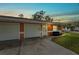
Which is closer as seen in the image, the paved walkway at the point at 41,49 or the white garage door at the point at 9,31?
the paved walkway at the point at 41,49

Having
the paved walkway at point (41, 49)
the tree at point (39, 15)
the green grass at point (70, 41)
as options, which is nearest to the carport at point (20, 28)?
the tree at point (39, 15)

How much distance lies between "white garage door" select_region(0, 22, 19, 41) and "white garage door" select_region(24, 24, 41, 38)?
517 millimetres

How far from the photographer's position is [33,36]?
1191 centimetres

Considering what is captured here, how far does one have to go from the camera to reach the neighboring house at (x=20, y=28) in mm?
11352

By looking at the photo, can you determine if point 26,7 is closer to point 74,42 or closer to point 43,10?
point 43,10

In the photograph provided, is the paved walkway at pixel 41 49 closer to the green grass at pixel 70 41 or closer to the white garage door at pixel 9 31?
the green grass at pixel 70 41

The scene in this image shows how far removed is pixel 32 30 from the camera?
1209 cm

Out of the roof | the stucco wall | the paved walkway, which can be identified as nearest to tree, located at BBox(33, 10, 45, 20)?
the roof

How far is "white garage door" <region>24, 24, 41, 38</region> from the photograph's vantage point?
11.7m

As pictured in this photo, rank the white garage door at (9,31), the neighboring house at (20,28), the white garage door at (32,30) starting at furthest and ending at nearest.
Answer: the white garage door at (9,31)
the white garage door at (32,30)
the neighboring house at (20,28)

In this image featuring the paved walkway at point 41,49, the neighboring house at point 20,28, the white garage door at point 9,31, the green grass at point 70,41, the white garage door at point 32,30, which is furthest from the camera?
the white garage door at point 9,31

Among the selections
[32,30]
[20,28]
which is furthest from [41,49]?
[20,28]

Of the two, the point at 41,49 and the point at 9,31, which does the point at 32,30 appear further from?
the point at 41,49

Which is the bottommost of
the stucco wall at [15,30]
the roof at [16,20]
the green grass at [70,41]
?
the green grass at [70,41]
